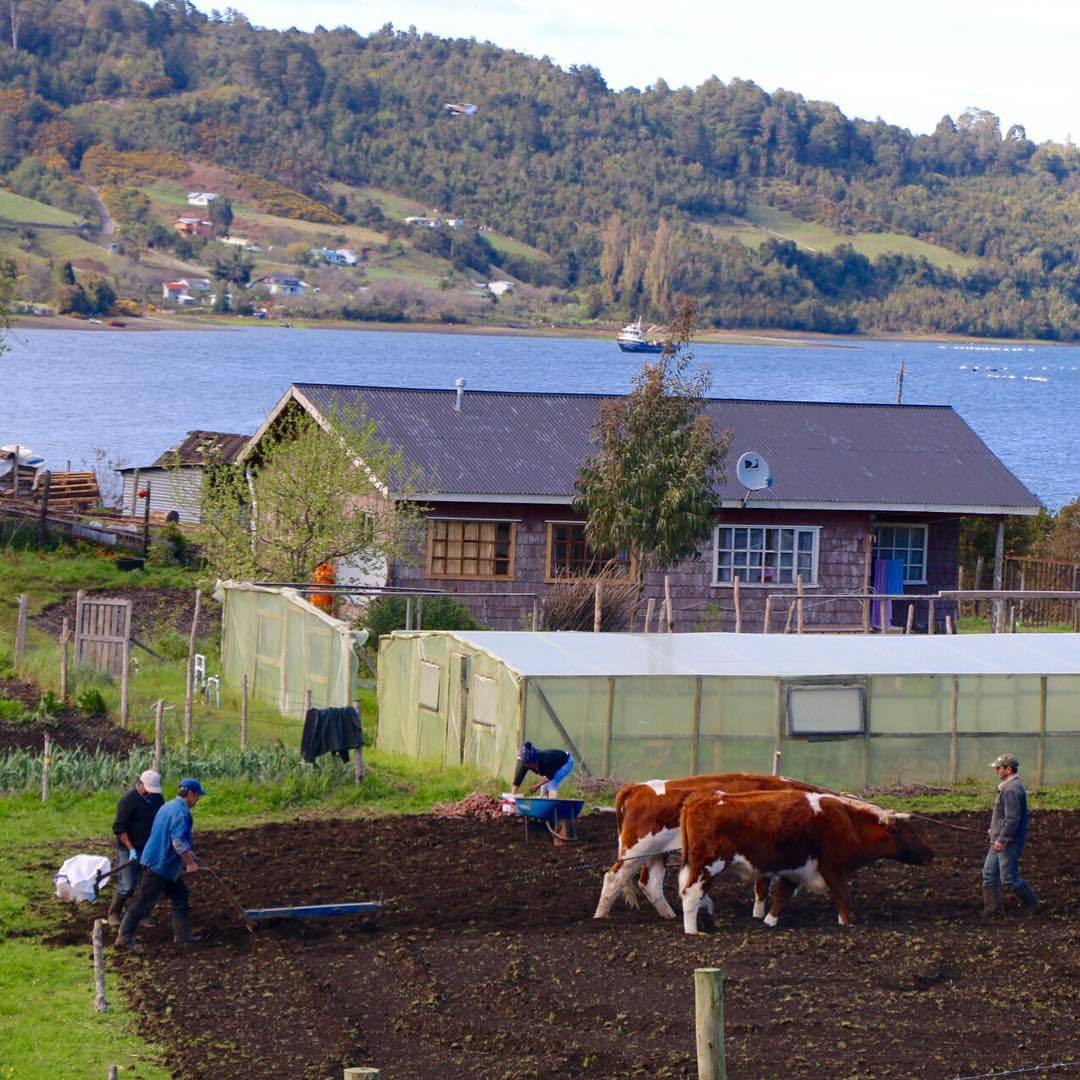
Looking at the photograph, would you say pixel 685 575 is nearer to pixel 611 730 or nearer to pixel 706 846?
pixel 611 730

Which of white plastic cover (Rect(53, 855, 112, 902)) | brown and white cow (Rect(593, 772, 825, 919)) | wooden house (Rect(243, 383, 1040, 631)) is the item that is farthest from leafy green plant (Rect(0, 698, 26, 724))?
brown and white cow (Rect(593, 772, 825, 919))

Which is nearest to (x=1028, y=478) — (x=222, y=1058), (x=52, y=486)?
(x=52, y=486)

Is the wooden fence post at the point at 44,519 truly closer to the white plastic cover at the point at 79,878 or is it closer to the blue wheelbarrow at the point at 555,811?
the blue wheelbarrow at the point at 555,811

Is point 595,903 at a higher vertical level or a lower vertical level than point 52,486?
lower

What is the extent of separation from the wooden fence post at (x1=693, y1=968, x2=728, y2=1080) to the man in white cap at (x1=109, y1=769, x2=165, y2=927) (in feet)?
23.6

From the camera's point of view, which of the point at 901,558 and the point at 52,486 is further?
the point at 52,486

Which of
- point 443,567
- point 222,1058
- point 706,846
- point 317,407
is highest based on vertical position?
point 317,407

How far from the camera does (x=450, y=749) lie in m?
24.9

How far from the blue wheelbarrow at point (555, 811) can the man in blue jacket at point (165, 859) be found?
506 centimetres

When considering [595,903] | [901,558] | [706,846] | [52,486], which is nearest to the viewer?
[706,846]

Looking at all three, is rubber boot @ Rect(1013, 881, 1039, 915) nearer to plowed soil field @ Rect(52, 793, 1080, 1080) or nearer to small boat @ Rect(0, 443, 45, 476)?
plowed soil field @ Rect(52, 793, 1080, 1080)

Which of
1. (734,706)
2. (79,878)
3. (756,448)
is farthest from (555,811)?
(756,448)

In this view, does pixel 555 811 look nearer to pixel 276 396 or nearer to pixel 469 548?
pixel 469 548

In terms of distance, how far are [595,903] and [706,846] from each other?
1.63 meters
